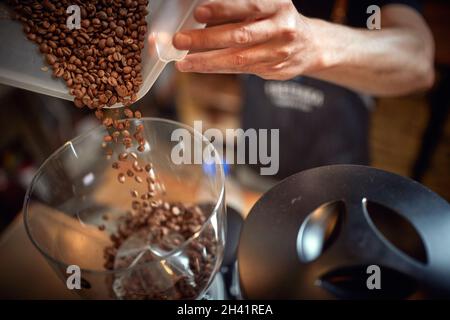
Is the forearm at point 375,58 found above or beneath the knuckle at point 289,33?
beneath

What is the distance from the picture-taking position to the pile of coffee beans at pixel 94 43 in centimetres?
53

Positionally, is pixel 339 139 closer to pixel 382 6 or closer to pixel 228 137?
pixel 382 6

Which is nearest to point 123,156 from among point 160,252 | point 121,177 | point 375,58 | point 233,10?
point 121,177

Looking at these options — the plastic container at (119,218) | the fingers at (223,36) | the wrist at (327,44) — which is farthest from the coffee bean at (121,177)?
the wrist at (327,44)

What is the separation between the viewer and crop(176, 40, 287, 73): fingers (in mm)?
553

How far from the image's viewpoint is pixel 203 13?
0.47 metres

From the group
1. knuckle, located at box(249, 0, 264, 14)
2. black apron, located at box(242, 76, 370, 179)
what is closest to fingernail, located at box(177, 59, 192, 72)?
knuckle, located at box(249, 0, 264, 14)

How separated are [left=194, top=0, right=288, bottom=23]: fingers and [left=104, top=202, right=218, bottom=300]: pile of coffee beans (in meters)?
0.26

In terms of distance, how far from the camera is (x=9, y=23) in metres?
0.54

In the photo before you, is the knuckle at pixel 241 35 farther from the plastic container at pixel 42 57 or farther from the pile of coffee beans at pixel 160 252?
the pile of coffee beans at pixel 160 252

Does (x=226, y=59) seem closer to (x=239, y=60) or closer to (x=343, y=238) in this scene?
(x=239, y=60)

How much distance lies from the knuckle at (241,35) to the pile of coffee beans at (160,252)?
0.24 metres

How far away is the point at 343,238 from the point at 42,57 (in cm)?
47

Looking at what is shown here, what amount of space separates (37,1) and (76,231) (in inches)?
13.0
